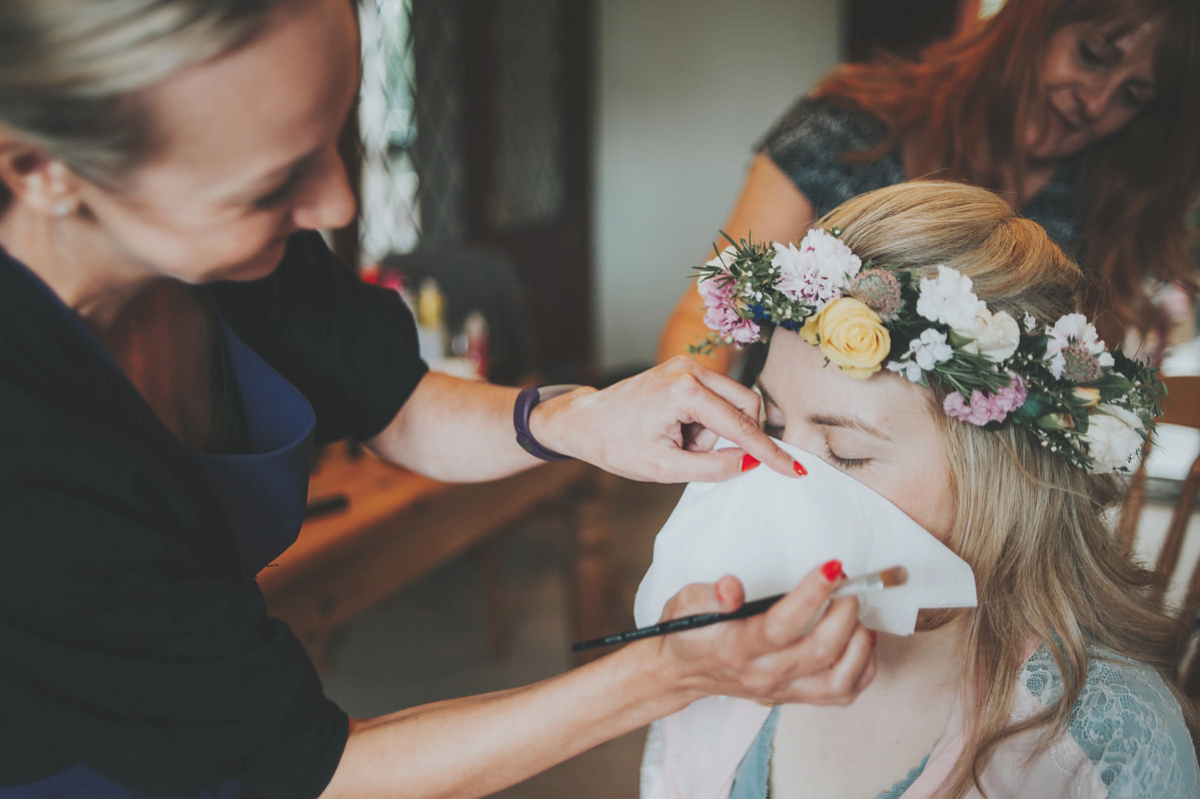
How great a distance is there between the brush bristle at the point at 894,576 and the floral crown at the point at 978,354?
0.17 m

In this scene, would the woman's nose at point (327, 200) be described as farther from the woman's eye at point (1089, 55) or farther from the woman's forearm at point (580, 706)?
the woman's eye at point (1089, 55)

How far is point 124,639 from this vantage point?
26.0 inches

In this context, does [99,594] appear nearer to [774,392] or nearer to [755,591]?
[755,591]

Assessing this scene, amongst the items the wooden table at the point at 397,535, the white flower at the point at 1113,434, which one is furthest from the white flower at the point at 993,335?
the wooden table at the point at 397,535

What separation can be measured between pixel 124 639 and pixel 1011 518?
3.01 ft

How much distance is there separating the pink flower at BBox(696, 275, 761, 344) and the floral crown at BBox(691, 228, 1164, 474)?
2.5 inches

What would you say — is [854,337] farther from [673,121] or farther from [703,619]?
[673,121]

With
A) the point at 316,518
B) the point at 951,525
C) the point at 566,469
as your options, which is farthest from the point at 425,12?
the point at 951,525

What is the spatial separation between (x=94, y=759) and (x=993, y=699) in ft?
2.99

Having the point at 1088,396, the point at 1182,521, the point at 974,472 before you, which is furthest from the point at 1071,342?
the point at 1182,521

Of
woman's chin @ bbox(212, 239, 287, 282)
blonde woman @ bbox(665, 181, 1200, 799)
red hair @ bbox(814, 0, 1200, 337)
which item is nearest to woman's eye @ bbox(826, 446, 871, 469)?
blonde woman @ bbox(665, 181, 1200, 799)

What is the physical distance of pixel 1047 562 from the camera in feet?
3.34

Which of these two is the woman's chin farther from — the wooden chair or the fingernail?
the wooden chair

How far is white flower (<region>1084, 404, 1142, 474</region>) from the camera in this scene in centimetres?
85
